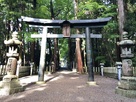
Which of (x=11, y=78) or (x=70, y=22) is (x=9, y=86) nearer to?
(x=11, y=78)

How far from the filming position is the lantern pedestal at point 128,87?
563cm

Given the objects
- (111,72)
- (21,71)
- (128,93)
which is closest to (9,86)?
(128,93)

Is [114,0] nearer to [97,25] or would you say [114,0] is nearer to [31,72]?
[97,25]

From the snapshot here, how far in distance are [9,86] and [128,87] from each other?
453 centimetres

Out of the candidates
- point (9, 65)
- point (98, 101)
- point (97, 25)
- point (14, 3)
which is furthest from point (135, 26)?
point (14, 3)

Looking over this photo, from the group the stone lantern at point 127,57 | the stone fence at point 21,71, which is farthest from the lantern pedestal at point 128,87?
the stone fence at point 21,71

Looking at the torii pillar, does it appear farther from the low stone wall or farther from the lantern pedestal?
the low stone wall

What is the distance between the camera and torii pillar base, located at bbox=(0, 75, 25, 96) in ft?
19.1

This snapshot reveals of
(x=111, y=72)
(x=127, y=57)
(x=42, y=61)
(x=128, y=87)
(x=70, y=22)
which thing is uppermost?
(x=70, y=22)

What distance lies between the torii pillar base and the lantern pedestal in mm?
4042

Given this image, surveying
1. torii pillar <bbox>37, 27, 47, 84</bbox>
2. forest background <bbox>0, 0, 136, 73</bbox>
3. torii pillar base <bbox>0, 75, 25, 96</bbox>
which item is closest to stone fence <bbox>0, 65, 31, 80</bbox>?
forest background <bbox>0, 0, 136, 73</bbox>

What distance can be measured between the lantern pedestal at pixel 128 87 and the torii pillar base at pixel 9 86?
404cm

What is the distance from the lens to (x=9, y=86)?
19.5 feet

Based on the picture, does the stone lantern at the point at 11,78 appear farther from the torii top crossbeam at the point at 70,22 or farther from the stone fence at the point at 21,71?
the stone fence at the point at 21,71
